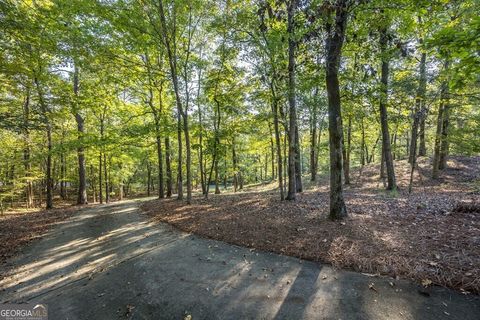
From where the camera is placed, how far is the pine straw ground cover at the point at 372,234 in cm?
405

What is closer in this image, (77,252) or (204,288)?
(204,288)

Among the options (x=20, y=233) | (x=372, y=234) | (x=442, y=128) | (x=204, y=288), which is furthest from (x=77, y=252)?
(x=442, y=128)

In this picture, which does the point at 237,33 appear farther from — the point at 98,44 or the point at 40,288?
the point at 40,288

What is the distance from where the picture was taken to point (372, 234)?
552 cm

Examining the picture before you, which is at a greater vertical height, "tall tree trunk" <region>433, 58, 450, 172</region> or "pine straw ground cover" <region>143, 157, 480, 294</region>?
"tall tree trunk" <region>433, 58, 450, 172</region>

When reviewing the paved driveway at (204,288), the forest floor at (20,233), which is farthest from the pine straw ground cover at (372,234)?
the forest floor at (20,233)

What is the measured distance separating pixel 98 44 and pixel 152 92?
19.8 feet

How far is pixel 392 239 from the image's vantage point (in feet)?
17.0

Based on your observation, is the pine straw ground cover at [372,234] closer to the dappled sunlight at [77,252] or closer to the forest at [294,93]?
the forest at [294,93]

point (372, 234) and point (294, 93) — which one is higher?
point (294, 93)

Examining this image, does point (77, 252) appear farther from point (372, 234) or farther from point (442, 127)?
point (442, 127)

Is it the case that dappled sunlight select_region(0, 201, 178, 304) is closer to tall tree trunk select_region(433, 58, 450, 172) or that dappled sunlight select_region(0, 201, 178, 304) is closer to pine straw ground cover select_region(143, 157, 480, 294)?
pine straw ground cover select_region(143, 157, 480, 294)

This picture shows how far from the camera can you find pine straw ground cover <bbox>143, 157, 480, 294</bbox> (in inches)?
160

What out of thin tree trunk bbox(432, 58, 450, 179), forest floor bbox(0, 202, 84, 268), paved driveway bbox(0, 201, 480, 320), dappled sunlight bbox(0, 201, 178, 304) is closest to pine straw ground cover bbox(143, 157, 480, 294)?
paved driveway bbox(0, 201, 480, 320)
